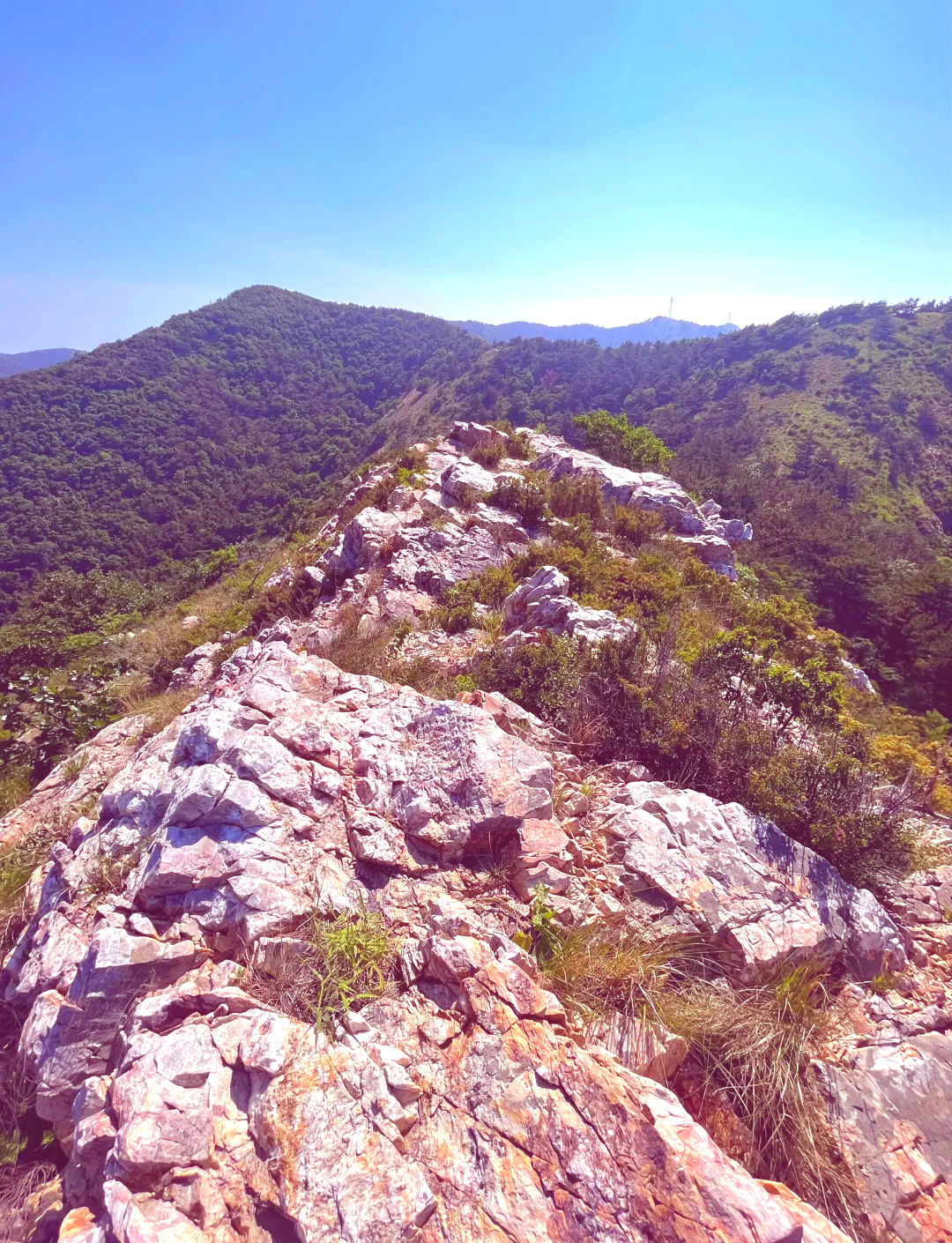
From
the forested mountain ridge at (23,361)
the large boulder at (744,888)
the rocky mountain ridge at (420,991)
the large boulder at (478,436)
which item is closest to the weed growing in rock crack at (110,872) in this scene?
the rocky mountain ridge at (420,991)

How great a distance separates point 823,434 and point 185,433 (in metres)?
69.6

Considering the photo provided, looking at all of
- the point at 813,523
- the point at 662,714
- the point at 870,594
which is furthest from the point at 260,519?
the point at 662,714

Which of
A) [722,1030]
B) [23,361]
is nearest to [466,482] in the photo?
[722,1030]

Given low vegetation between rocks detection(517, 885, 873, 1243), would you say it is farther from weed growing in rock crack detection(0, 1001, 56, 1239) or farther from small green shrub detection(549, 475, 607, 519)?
small green shrub detection(549, 475, 607, 519)

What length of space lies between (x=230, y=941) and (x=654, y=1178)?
217 centimetres

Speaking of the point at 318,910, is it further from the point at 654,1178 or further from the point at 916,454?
the point at 916,454

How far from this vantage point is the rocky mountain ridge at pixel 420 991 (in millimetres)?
1971

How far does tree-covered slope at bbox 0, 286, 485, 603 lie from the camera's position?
159 feet

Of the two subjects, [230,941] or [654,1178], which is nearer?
[654,1178]

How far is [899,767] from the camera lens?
4957mm

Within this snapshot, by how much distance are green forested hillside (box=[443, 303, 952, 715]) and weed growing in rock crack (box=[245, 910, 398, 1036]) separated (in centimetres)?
1491

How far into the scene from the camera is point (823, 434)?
42.2m

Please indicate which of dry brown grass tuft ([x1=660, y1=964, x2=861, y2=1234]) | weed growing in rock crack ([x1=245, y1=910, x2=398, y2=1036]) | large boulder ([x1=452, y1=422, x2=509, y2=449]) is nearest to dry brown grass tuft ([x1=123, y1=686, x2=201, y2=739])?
weed growing in rock crack ([x1=245, y1=910, x2=398, y2=1036])

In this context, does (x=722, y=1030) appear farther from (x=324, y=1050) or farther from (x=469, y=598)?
(x=469, y=598)
